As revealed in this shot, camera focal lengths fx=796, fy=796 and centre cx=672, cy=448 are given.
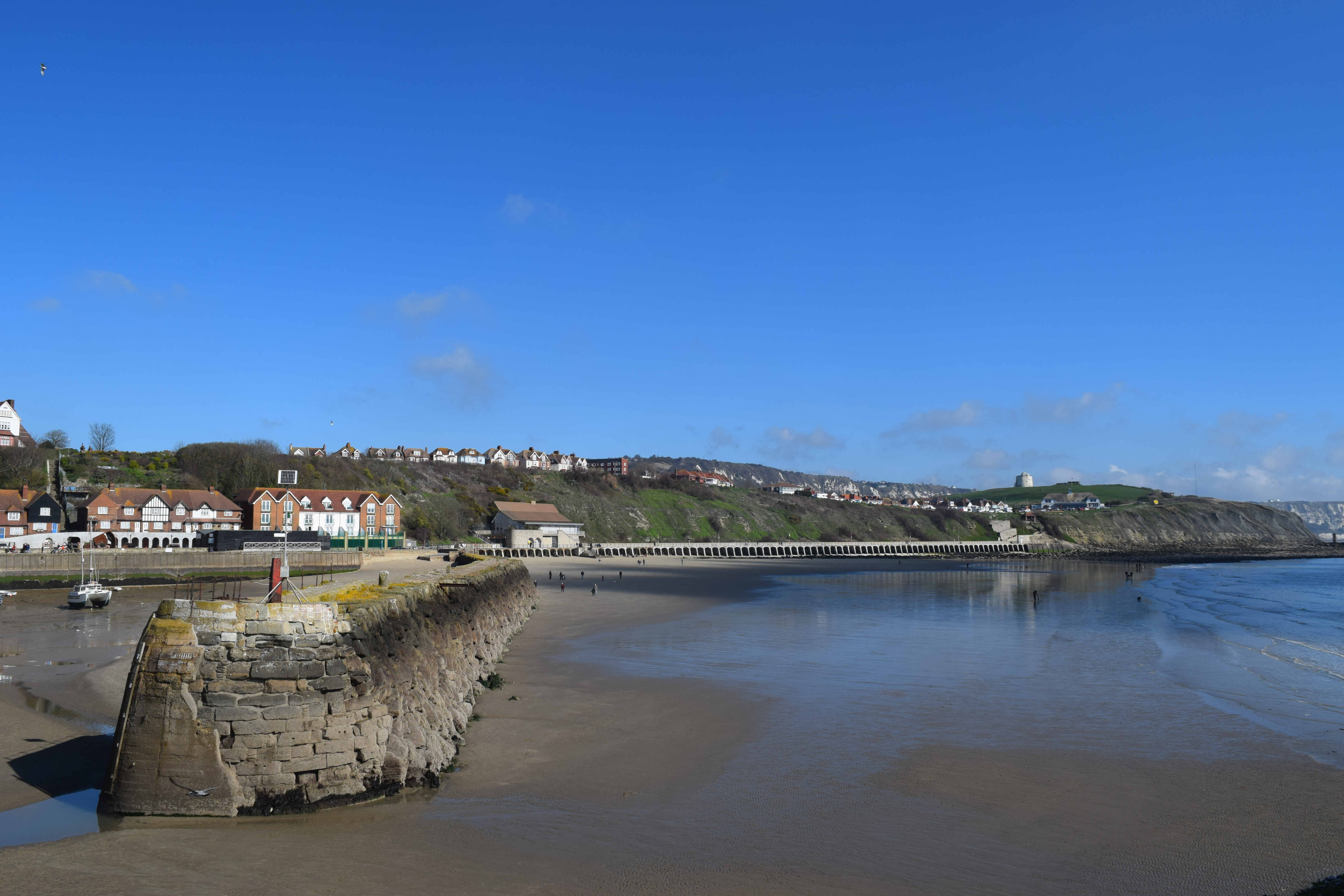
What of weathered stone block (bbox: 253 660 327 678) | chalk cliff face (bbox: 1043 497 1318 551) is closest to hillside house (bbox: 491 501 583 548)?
weathered stone block (bbox: 253 660 327 678)

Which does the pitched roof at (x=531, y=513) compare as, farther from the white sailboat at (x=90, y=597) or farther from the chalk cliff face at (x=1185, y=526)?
the chalk cliff face at (x=1185, y=526)

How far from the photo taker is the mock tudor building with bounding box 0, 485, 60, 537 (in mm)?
61281

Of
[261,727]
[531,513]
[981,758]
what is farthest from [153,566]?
[981,758]

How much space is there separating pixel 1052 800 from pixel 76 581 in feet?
180

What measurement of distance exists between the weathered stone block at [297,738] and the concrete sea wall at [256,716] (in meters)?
0.02

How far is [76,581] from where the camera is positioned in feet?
157

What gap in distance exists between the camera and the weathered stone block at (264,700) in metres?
9.91

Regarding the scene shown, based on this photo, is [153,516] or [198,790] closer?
[198,790]

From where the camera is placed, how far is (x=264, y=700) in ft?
Result: 32.7

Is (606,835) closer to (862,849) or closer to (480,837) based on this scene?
(480,837)

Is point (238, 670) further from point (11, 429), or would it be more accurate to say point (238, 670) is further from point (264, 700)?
point (11, 429)

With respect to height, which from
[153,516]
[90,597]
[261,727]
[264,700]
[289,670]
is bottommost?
[90,597]

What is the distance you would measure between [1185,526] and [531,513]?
503 feet

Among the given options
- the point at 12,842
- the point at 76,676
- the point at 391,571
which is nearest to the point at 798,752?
the point at 12,842
